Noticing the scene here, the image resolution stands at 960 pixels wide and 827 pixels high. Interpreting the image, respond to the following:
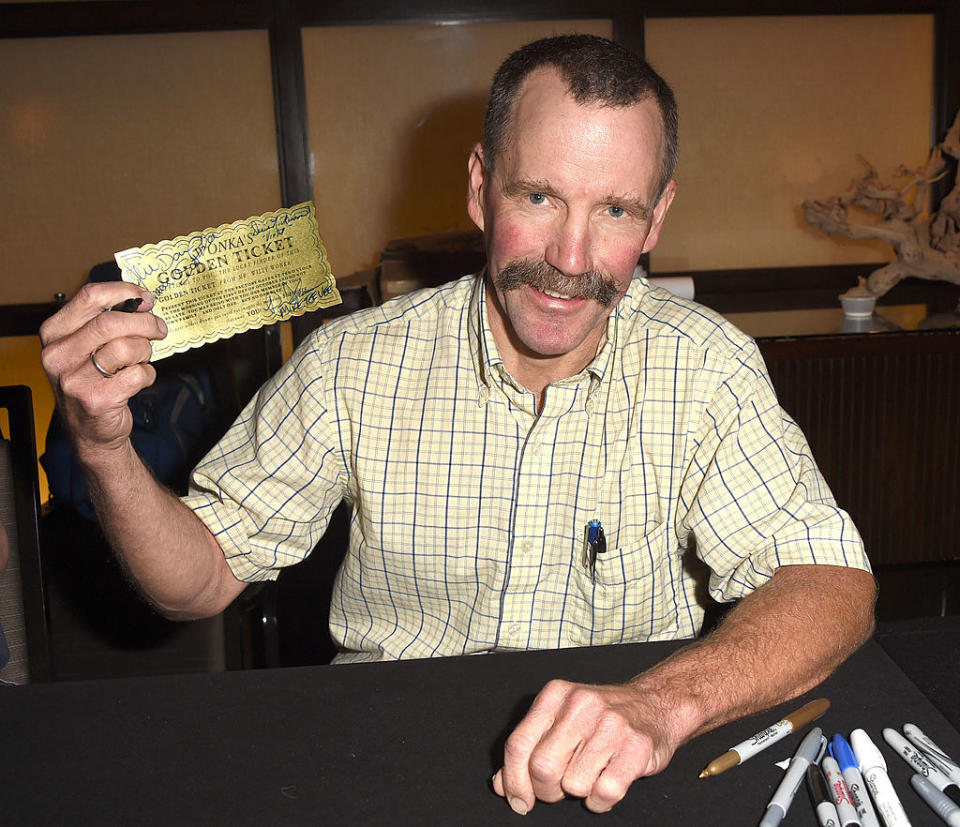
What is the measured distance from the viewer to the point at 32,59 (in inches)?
123

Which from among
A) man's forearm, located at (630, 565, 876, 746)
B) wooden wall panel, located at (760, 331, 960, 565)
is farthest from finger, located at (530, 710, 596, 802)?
wooden wall panel, located at (760, 331, 960, 565)

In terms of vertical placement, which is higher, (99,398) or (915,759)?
(99,398)

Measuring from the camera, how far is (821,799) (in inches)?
29.8

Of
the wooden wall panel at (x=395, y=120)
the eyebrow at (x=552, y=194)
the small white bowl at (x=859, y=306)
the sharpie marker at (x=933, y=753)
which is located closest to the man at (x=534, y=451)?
the eyebrow at (x=552, y=194)

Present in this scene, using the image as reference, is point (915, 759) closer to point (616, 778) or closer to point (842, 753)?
point (842, 753)

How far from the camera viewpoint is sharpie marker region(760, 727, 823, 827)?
73 centimetres

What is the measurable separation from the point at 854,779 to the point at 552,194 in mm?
752

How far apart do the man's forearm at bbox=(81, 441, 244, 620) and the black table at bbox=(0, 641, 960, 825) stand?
0.21 m

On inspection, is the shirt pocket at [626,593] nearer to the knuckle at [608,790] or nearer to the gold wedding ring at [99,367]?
the knuckle at [608,790]

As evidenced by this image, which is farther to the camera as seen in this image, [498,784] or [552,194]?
[552,194]

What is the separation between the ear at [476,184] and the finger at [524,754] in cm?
76

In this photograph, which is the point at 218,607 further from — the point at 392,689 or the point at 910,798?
the point at 910,798

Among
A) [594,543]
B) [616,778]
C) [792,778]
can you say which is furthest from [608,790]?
[594,543]

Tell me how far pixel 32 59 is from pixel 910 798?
3.39 meters
